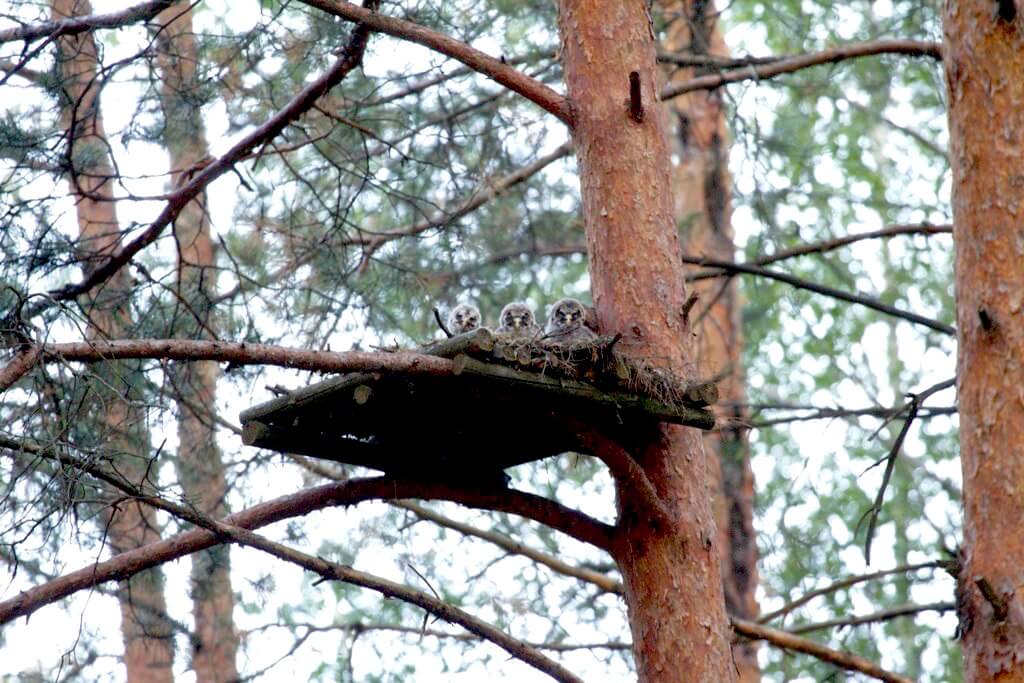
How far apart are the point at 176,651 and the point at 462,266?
8.66ft

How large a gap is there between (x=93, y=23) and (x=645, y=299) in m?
2.19

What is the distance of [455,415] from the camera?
194 inches

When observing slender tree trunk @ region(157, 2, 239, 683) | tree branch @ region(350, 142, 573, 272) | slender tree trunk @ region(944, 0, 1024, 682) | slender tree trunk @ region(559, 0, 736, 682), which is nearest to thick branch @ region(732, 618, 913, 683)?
slender tree trunk @ region(559, 0, 736, 682)

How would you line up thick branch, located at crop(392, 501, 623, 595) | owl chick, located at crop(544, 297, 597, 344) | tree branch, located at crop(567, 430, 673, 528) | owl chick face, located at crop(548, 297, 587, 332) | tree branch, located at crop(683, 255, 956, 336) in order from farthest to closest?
thick branch, located at crop(392, 501, 623, 595) → tree branch, located at crop(683, 255, 956, 336) → owl chick face, located at crop(548, 297, 587, 332) → owl chick, located at crop(544, 297, 597, 344) → tree branch, located at crop(567, 430, 673, 528)

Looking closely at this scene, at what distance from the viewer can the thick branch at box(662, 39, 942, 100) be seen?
697 centimetres

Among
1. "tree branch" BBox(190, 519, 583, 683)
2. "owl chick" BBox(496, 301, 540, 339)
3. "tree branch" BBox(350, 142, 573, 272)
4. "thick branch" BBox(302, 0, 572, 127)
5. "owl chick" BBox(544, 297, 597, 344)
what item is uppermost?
"tree branch" BBox(350, 142, 573, 272)

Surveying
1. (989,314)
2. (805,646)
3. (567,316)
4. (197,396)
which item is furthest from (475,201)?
(989,314)

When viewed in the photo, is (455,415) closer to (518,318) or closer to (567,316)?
(567,316)

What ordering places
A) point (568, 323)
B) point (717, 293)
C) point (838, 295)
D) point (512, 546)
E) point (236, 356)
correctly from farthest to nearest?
point (717, 293), point (512, 546), point (838, 295), point (568, 323), point (236, 356)

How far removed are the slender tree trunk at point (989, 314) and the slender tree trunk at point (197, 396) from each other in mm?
2513

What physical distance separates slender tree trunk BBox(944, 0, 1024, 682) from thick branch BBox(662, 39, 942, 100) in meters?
1.60

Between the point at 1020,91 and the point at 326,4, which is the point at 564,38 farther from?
the point at 1020,91

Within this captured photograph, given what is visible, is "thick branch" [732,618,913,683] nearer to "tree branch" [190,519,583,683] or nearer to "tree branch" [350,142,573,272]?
"tree branch" [190,519,583,683]

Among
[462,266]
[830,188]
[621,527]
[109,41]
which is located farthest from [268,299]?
[830,188]
